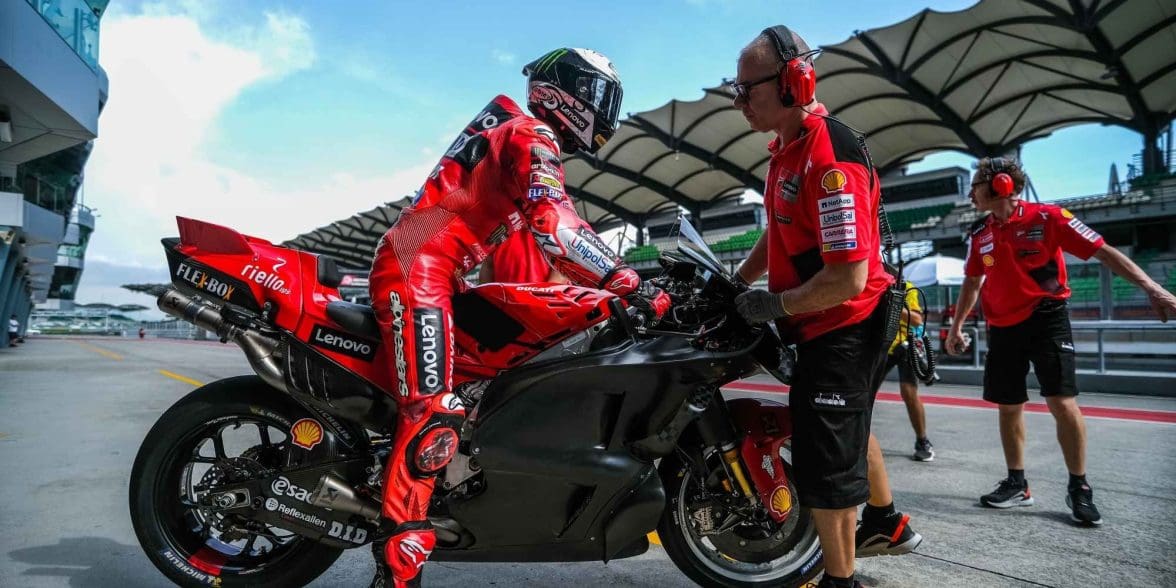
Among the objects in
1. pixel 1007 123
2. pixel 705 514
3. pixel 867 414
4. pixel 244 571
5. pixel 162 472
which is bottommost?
pixel 244 571

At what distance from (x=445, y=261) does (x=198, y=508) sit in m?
1.31

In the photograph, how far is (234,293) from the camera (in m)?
2.33

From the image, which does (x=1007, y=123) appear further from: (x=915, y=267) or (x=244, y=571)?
(x=244, y=571)

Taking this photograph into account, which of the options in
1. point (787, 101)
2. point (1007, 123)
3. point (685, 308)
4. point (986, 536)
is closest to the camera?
point (787, 101)

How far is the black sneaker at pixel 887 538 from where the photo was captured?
2451mm

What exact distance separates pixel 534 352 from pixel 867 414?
1141 mm

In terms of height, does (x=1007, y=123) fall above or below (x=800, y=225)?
above

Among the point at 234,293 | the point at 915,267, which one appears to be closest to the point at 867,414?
the point at 234,293

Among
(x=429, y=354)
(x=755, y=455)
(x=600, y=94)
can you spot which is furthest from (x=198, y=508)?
(x=600, y=94)

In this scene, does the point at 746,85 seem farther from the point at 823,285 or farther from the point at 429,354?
the point at 429,354

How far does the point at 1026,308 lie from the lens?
152 inches

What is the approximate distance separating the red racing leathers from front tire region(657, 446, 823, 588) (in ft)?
2.32

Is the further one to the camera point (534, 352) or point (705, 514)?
point (705, 514)

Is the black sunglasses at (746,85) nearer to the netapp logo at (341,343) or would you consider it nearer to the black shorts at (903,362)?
the netapp logo at (341,343)
